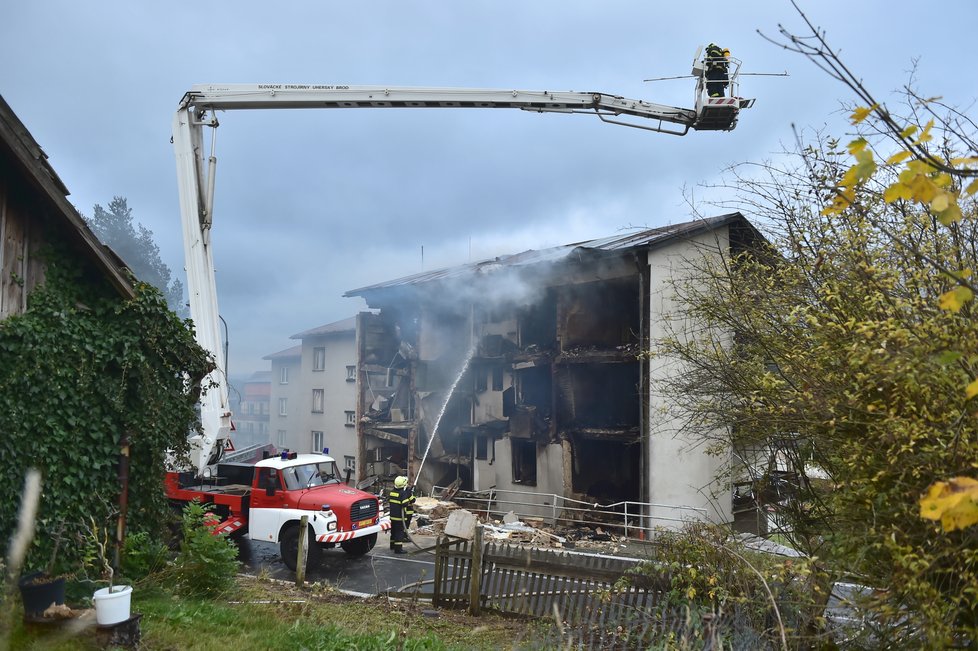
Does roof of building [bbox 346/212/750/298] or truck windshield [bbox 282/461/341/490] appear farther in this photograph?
roof of building [bbox 346/212/750/298]

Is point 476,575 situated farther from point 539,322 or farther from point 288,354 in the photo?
point 288,354

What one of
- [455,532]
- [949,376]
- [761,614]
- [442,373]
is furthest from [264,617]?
[442,373]

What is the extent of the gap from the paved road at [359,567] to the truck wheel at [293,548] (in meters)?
0.17

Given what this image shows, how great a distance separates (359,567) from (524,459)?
38.2ft

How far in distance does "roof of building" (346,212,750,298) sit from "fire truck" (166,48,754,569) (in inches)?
123

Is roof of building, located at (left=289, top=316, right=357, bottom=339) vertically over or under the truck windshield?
over

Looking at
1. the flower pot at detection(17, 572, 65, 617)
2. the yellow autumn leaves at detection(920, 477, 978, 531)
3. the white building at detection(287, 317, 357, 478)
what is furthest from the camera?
the white building at detection(287, 317, 357, 478)

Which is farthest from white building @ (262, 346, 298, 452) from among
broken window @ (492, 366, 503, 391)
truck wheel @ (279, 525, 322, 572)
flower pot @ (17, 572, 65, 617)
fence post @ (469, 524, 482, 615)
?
flower pot @ (17, 572, 65, 617)

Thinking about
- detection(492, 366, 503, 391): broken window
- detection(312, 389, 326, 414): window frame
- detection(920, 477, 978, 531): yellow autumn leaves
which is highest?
detection(492, 366, 503, 391): broken window

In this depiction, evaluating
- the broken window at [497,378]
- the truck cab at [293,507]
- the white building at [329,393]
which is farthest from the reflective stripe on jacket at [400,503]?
the white building at [329,393]

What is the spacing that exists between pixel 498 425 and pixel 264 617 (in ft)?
54.7

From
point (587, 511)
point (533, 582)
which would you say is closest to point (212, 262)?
point (533, 582)

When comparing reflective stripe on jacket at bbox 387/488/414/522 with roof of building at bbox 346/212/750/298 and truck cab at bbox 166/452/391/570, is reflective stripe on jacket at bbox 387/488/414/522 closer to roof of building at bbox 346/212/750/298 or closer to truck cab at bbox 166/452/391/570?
truck cab at bbox 166/452/391/570

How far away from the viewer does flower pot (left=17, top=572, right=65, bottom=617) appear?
6.71m
